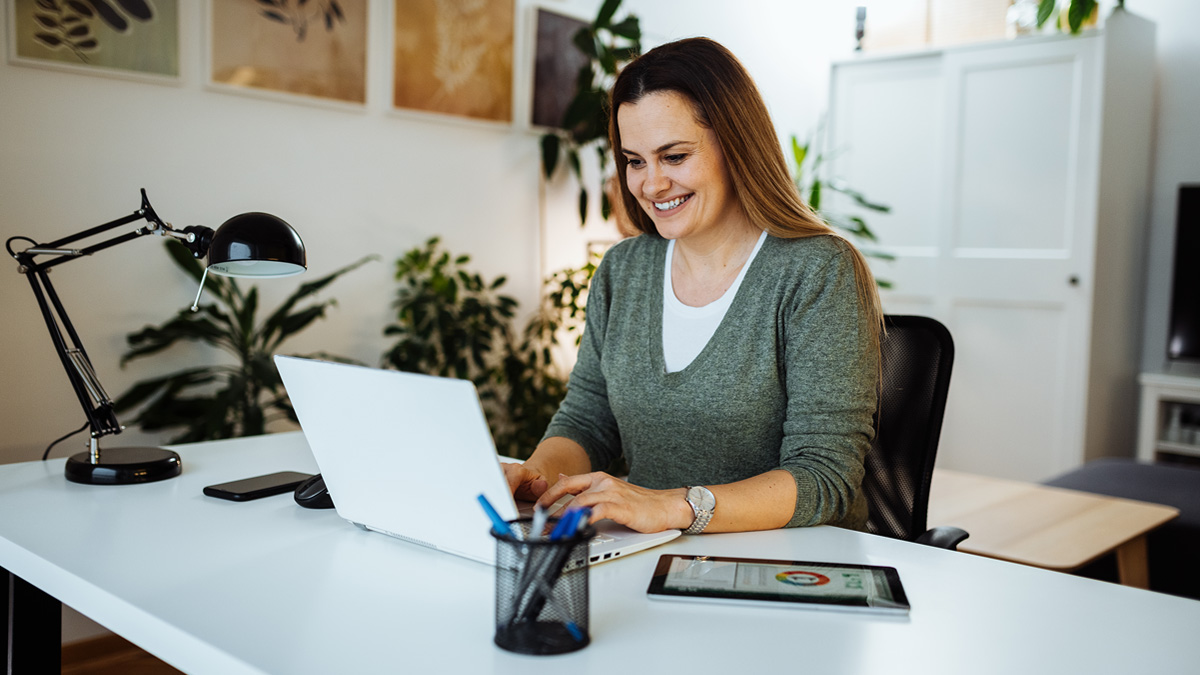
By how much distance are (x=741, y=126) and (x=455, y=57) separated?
1838 mm

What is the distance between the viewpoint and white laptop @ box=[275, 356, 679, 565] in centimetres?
84

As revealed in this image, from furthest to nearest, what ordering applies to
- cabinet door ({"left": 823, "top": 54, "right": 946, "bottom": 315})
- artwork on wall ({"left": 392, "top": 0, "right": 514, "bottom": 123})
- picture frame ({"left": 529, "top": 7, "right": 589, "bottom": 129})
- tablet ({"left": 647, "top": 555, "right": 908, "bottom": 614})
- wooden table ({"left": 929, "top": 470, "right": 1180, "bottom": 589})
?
cabinet door ({"left": 823, "top": 54, "right": 946, "bottom": 315}) → picture frame ({"left": 529, "top": 7, "right": 589, "bottom": 129}) → artwork on wall ({"left": 392, "top": 0, "right": 514, "bottom": 123}) → wooden table ({"left": 929, "top": 470, "right": 1180, "bottom": 589}) → tablet ({"left": 647, "top": 555, "right": 908, "bottom": 614})

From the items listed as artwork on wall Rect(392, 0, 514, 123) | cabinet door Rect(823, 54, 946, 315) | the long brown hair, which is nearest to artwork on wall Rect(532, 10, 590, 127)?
artwork on wall Rect(392, 0, 514, 123)

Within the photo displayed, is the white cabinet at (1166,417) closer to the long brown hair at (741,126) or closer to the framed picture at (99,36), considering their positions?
the long brown hair at (741,126)

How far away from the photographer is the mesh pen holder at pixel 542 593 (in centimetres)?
76

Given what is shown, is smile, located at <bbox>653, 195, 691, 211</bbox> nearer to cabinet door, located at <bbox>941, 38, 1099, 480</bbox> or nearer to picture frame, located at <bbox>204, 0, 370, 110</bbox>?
picture frame, located at <bbox>204, 0, 370, 110</bbox>

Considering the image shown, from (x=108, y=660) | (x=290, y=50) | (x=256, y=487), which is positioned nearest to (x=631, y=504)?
(x=256, y=487)

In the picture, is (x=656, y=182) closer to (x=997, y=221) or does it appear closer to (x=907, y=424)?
(x=907, y=424)

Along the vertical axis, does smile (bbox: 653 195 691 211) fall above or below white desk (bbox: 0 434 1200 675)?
above

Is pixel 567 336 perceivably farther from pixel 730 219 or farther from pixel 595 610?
pixel 595 610

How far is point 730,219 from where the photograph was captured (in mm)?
1539

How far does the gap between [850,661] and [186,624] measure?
57 cm

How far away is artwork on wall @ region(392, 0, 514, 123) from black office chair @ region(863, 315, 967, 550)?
188cm

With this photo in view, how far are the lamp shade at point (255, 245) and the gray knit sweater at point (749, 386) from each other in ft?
1.72
